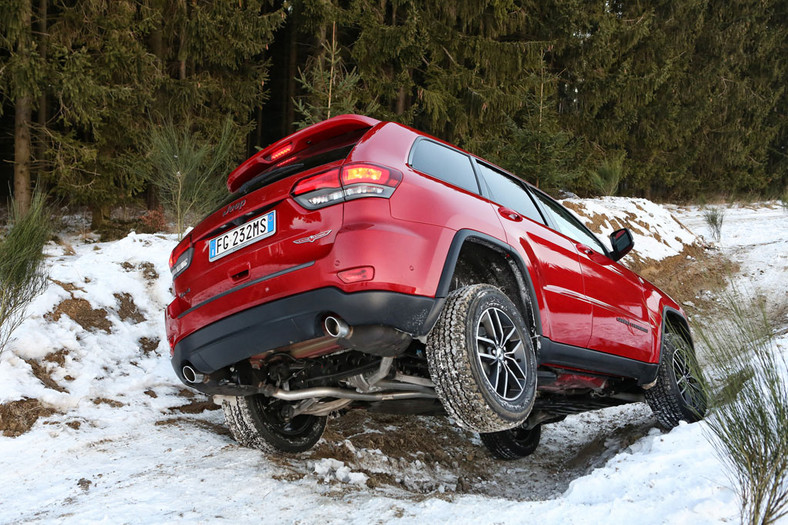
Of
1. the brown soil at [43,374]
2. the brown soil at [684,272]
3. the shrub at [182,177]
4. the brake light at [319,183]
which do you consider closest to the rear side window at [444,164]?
the brake light at [319,183]

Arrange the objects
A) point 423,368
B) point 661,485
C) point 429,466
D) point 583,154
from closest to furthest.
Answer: point 661,485 < point 423,368 < point 429,466 < point 583,154

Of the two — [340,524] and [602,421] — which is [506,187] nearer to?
[340,524]

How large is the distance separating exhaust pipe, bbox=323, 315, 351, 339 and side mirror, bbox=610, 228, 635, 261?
2.77 m

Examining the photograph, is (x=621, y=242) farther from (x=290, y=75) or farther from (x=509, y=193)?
(x=290, y=75)

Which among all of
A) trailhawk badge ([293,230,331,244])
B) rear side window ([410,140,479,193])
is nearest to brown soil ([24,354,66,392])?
trailhawk badge ([293,230,331,244])

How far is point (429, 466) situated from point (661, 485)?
5.54 ft

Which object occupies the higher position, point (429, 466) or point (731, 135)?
point (731, 135)

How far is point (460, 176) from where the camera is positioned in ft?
10.8

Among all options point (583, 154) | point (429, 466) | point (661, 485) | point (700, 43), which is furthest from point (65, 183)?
point (700, 43)

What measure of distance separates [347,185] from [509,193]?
151 centimetres

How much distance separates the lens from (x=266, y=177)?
3.13 m

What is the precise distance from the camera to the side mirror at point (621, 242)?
4438 millimetres

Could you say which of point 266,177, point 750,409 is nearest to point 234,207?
point 266,177

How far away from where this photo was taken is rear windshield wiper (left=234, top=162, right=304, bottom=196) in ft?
9.90
